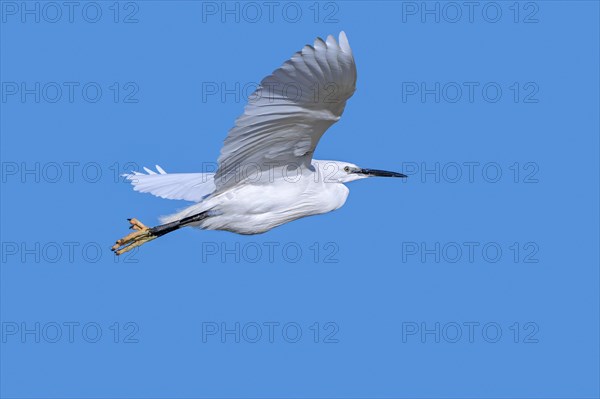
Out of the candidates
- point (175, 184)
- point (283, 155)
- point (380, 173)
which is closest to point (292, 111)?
point (283, 155)

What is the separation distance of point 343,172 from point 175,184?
1770 millimetres

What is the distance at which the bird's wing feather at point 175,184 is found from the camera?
10180 millimetres

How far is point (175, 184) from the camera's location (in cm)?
1037

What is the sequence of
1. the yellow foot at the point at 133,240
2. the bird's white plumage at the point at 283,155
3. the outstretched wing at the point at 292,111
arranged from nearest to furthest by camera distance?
the outstretched wing at the point at 292,111
the bird's white plumage at the point at 283,155
the yellow foot at the point at 133,240

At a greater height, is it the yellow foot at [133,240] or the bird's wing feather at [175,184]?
the bird's wing feather at [175,184]

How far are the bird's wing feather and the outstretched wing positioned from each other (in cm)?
105

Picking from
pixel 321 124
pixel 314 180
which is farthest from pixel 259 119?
pixel 314 180

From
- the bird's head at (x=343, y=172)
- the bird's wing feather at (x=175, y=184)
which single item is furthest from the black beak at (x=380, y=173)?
the bird's wing feather at (x=175, y=184)

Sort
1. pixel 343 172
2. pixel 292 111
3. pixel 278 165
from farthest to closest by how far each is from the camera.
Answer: pixel 343 172
pixel 278 165
pixel 292 111

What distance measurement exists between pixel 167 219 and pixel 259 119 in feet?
5.32

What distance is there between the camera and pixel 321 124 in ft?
28.1

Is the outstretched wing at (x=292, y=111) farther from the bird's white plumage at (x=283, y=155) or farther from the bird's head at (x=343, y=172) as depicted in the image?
the bird's head at (x=343, y=172)

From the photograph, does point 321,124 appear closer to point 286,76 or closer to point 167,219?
point 286,76

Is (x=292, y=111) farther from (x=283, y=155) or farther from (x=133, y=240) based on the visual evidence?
(x=133, y=240)
